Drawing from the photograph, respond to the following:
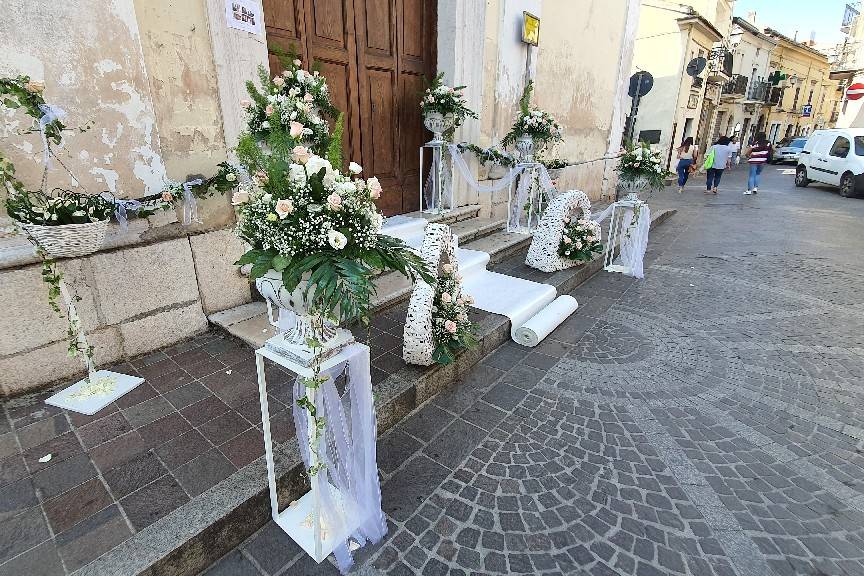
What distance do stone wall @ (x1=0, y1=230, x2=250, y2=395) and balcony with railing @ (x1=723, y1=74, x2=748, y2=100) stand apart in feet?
107

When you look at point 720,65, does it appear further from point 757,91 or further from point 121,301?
point 121,301

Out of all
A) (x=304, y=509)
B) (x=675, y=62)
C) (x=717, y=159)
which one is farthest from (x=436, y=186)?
(x=675, y=62)

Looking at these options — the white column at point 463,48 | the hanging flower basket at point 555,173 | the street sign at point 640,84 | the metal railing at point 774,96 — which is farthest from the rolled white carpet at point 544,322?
the metal railing at point 774,96

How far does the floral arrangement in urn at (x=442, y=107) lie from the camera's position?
5954 millimetres

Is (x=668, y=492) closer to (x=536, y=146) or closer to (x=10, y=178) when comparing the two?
(x=10, y=178)

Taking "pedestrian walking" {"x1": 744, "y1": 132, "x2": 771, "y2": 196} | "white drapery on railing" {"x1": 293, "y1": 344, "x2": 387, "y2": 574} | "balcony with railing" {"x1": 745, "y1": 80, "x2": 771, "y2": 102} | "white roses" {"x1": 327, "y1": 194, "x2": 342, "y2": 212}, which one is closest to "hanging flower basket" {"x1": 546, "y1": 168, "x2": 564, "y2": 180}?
"white drapery on railing" {"x1": 293, "y1": 344, "x2": 387, "y2": 574}

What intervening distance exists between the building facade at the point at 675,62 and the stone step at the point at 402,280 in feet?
46.5

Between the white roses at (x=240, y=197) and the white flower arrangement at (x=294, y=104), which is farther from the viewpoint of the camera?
the white flower arrangement at (x=294, y=104)

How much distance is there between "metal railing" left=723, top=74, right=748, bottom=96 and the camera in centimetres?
2700

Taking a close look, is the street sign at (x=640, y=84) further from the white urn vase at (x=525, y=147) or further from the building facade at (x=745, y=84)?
the building facade at (x=745, y=84)

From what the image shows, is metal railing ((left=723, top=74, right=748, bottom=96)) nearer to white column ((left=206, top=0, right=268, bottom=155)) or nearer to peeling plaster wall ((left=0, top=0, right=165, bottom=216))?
white column ((left=206, top=0, right=268, bottom=155))

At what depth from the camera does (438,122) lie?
242 inches

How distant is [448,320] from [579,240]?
333cm

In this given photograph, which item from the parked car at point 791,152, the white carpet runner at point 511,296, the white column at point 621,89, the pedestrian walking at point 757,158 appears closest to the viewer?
the white carpet runner at point 511,296
